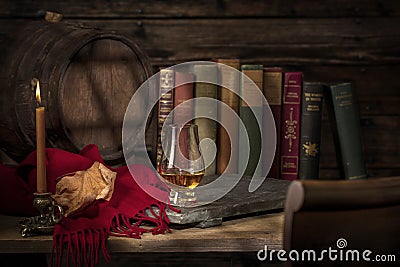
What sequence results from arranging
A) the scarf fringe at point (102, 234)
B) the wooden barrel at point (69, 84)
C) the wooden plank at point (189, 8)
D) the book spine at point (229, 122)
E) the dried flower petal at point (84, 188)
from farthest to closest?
the wooden plank at point (189, 8) < the book spine at point (229, 122) < the wooden barrel at point (69, 84) < the dried flower petal at point (84, 188) < the scarf fringe at point (102, 234)

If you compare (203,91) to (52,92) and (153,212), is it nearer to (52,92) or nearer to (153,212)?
(52,92)

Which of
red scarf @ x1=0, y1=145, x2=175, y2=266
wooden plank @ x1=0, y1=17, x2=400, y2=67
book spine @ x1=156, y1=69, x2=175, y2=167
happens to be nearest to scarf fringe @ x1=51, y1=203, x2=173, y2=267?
red scarf @ x1=0, y1=145, x2=175, y2=266

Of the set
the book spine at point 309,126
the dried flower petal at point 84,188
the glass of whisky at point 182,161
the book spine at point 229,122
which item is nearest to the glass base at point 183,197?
the glass of whisky at point 182,161

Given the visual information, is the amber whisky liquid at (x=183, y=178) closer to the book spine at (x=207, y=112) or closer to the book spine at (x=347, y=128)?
the book spine at (x=207, y=112)

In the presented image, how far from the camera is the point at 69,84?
1.63 meters

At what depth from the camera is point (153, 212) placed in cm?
127

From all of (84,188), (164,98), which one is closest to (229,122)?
(164,98)

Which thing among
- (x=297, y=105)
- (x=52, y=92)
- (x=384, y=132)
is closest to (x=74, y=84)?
(x=52, y=92)

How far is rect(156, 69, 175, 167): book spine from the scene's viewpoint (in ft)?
5.37

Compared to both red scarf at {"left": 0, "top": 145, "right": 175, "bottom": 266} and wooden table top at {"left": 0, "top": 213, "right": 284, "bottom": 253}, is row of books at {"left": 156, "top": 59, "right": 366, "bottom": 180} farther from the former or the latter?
wooden table top at {"left": 0, "top": 213, "right": 284, "bottom": 253}

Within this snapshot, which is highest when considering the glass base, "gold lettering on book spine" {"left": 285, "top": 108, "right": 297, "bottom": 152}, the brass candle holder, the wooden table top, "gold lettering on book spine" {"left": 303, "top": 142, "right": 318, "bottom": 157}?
"gold lettering on book spine" {"left": 285, "top": 108, "right": 297, "bottom": 152}

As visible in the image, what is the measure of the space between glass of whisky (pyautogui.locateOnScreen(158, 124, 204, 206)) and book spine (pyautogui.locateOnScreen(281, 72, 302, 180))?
426 mm

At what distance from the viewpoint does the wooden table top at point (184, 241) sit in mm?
1148

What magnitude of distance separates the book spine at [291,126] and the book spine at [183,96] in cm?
24
